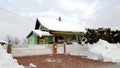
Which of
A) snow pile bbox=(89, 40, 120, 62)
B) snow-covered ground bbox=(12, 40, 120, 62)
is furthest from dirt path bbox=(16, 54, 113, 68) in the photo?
snow-covered ground bbox=(12, 40, 120, 62)

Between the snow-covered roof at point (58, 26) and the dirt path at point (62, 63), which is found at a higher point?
the snow-covered roof at point (58, 26)

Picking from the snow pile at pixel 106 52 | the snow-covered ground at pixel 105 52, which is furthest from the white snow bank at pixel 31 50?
the snow pile at pixel 106 52

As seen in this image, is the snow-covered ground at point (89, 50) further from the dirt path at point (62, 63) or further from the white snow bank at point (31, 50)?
the dirt path at point (62, 63)

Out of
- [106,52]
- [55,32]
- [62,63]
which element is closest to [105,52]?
[106,52]

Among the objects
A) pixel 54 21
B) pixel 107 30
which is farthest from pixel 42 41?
pixel 107 30

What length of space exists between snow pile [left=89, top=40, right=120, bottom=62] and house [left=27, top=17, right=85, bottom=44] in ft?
39.3

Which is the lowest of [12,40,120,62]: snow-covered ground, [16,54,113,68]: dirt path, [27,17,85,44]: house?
[16,54,113,68]: dirt path

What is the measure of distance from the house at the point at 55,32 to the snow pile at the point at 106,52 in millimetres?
11965

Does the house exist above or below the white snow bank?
above

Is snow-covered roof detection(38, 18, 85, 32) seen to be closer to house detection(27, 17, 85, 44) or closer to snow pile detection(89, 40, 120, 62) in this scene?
house detection(27, 17, 85, 44)

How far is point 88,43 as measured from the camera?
23672mm

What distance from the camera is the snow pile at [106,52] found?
17747 mm

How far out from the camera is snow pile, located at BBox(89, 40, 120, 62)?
58.2 feet

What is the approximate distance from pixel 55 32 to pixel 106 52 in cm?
1462
